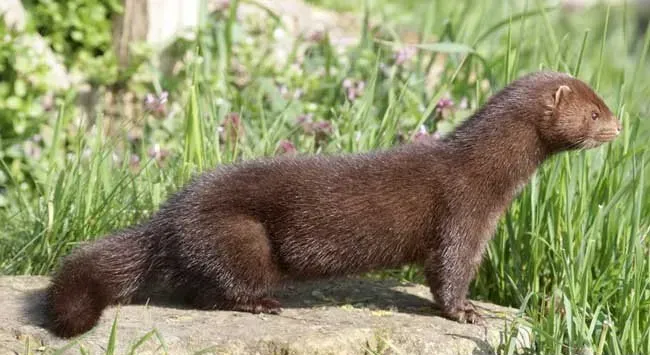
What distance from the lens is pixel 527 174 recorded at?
481 centimetres

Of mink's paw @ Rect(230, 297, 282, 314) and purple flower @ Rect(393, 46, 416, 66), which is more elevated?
purple flower @ Rect(393, 46, 416, 66)

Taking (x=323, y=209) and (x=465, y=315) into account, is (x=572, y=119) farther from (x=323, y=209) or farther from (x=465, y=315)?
(x=323, y=209)

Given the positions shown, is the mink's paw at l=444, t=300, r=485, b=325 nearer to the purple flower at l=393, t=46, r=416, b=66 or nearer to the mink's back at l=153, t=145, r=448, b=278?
the mink's back at l=153, t=145, r=448, b=278

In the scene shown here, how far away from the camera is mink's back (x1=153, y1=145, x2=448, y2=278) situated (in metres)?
4.47

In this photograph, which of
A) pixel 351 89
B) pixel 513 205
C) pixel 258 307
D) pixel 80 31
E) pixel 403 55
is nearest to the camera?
pixel 258 307

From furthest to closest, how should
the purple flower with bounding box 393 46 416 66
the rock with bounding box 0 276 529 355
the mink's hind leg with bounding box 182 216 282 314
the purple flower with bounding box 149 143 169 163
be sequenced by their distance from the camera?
the purple flower with bounding box 393 46 416 66 → the purple flower with bounding box 149 143 169 163 → the mink's hind leg with bounding box 182 216 282 314 → the rock with bounding box 0 276 529 355

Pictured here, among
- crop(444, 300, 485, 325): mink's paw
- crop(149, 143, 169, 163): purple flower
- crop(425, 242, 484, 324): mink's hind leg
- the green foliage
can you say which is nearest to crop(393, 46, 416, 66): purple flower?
crop(149, 143, 169, 163): purple flower

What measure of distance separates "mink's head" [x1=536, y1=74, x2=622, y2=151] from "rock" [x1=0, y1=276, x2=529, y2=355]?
0.75m

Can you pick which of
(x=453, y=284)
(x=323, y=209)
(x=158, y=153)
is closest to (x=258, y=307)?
(x=323, y=209)

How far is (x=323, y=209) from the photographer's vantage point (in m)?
4.53

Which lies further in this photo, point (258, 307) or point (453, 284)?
point (453, 284)

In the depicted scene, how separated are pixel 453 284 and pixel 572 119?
33.3 inches

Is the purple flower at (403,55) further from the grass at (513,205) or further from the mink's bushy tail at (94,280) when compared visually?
the mink's bushy tail at (94,280)

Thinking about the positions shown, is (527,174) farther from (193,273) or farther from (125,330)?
(125,330)
